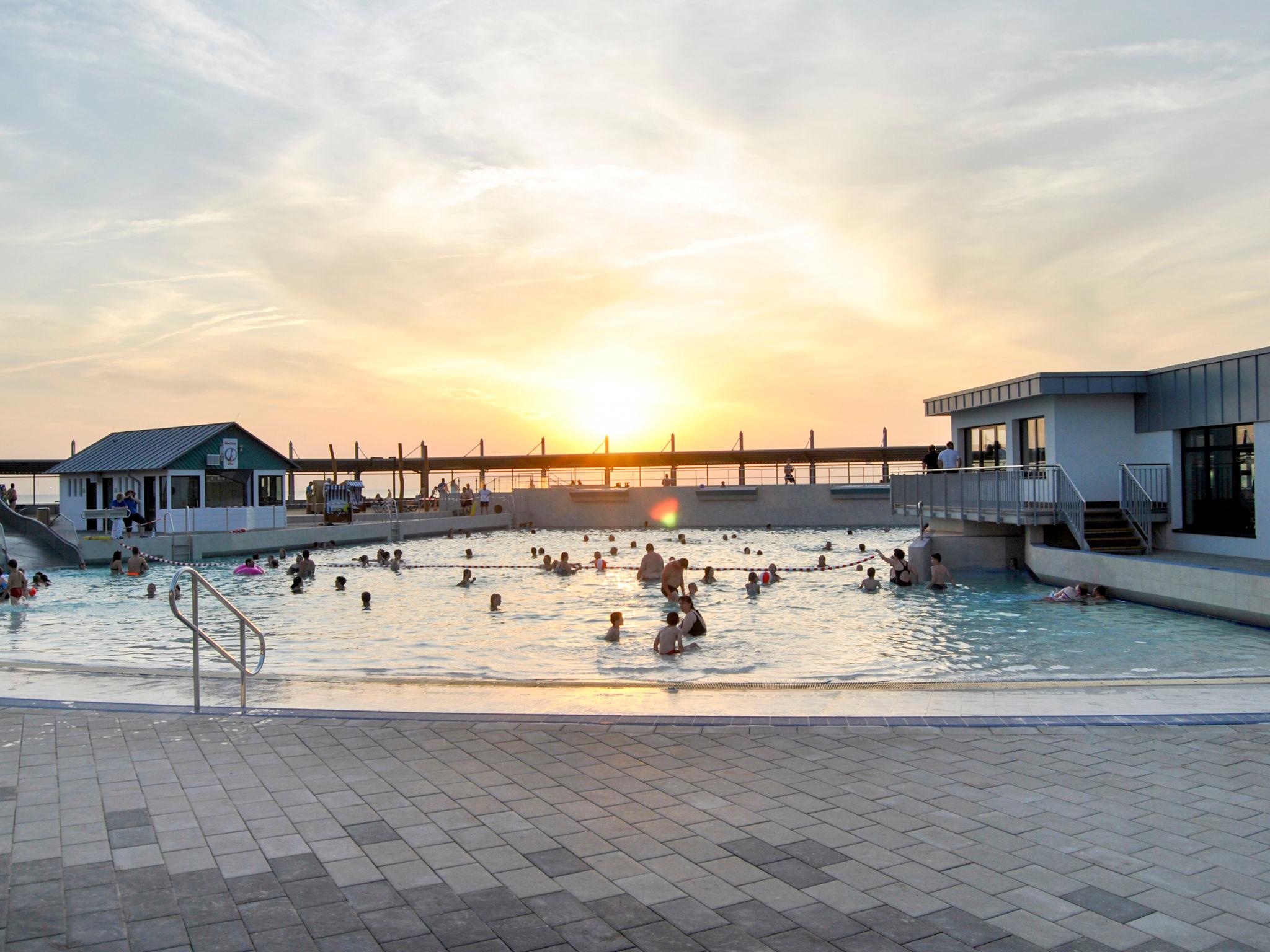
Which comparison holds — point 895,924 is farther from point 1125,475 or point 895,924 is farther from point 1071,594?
point 1125,475

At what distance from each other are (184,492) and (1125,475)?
29.7 metres

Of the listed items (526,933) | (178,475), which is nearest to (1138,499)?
(526,933)

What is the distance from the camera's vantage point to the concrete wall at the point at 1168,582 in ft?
45.9

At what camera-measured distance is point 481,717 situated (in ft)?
21.8

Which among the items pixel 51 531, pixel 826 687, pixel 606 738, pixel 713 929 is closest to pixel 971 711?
pixel 826 687

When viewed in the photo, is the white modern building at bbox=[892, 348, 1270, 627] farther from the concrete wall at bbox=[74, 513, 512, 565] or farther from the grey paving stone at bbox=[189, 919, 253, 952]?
the concrete wall at bbox=[74, 513, 512, 565]

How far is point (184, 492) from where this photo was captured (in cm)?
3272

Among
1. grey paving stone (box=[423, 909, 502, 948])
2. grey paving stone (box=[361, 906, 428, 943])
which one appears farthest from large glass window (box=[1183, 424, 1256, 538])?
grey paving stone (box=[361, 906, 428, 943])

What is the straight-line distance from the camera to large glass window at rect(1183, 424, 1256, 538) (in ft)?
57.0

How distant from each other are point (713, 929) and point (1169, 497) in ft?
64.0

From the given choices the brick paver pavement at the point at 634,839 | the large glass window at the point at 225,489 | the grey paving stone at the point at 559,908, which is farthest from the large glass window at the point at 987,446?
the large glass window at the point at 225,489

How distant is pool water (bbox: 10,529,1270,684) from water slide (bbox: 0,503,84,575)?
149 cm

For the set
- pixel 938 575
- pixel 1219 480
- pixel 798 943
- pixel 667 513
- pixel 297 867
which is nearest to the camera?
pixel 798 943

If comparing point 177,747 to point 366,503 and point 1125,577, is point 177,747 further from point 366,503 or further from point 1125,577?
point 366,503
